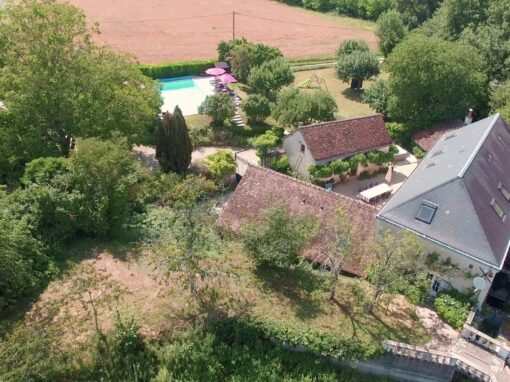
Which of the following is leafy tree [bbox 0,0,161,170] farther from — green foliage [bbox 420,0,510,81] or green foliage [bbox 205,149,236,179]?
green foliage [bbox 420,0,510,81]

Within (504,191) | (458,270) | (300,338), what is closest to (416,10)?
(504,191)

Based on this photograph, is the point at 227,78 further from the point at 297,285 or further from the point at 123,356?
the point at 123,356

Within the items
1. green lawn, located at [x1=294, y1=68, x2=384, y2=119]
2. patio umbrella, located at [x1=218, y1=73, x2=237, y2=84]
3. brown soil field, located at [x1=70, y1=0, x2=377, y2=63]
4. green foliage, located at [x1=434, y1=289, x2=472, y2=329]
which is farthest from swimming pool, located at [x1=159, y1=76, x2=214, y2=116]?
green foliage, located at [x1=434, y1=289, x2=472, y2=329]

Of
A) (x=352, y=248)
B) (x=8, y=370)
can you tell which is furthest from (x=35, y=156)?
(x=352, y=248)

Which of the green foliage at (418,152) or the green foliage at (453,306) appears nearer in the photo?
the green foliage at (453,306)

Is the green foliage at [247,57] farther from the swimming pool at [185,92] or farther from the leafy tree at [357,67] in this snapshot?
the leafy tree at [357,67]

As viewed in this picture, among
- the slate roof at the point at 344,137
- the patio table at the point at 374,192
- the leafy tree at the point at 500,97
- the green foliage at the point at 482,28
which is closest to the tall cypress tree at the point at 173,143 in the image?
the slate roof at the point at 344,137

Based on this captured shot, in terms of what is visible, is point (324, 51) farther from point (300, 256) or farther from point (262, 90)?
point (300, 256)
